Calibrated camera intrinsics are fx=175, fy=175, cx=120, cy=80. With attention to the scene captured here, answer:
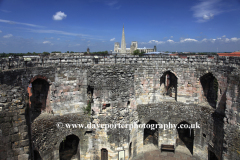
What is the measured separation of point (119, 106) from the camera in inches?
447

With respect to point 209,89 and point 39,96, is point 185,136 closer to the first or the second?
point 209,89

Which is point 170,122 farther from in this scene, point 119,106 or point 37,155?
point 37,155

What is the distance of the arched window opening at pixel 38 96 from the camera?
11407 millimetres

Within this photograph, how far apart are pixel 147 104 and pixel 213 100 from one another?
16.6 ft

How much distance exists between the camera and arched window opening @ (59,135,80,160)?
12523 millimetres

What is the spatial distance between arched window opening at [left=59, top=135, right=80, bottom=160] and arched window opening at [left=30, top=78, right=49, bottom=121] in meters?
3.66

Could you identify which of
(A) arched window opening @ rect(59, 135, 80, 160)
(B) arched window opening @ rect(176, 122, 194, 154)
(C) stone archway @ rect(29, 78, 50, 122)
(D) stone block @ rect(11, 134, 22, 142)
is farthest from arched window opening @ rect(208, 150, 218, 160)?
(D) stone block @ rect(11, 134, 22, 142)

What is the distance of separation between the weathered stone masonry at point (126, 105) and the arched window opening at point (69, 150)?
76 millimetres

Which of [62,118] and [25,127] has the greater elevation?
[25,127]

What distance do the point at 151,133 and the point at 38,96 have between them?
942 cm

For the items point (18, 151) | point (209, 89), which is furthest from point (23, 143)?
point (209, 89)

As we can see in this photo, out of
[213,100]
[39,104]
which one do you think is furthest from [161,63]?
[39,104]

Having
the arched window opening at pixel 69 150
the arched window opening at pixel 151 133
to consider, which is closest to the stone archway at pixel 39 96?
the arched window opening at pixel 69 150

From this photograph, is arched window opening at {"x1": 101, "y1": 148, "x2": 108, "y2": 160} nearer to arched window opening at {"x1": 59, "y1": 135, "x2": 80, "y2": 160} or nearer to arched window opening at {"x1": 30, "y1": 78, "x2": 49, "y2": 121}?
arched window opening at {"x1": 59, "y1": 135, "x2": 80, "y2": 160}
